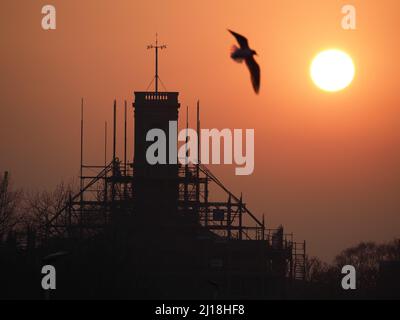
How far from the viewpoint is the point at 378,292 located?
11788cm

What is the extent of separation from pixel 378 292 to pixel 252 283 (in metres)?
20.5

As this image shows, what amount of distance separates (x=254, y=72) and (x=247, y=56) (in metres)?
1.35

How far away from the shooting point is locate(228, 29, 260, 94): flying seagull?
41975 millimetres

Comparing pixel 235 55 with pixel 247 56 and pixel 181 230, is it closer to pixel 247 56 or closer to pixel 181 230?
pixel 247 56

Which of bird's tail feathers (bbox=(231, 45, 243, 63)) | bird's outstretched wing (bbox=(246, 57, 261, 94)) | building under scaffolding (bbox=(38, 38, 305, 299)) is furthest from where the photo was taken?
building under scaffolding (bbox=(38, 38, 305, 299))

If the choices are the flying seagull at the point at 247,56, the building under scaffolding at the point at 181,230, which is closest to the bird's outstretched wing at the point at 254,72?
the flying seagull at the point at 247,56

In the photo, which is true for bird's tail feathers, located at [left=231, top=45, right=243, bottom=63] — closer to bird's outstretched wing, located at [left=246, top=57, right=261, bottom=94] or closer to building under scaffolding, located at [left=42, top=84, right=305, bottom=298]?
bird's outstretched wing, located at [left=246, top=57, right=261, bottom=94]

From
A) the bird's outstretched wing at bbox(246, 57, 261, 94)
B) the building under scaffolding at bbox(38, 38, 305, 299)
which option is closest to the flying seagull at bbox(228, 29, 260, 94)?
the bird's outstretched wing at bbox(246, 57, 261, 94)

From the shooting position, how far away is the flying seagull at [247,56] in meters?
42.0

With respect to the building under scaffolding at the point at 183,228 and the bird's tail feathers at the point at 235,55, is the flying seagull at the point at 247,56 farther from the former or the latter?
the building under scaffolding at the point at 183,228

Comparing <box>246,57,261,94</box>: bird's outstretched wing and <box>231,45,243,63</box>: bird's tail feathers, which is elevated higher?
<box>231,45,243,63</box>: bird's tail feathers
